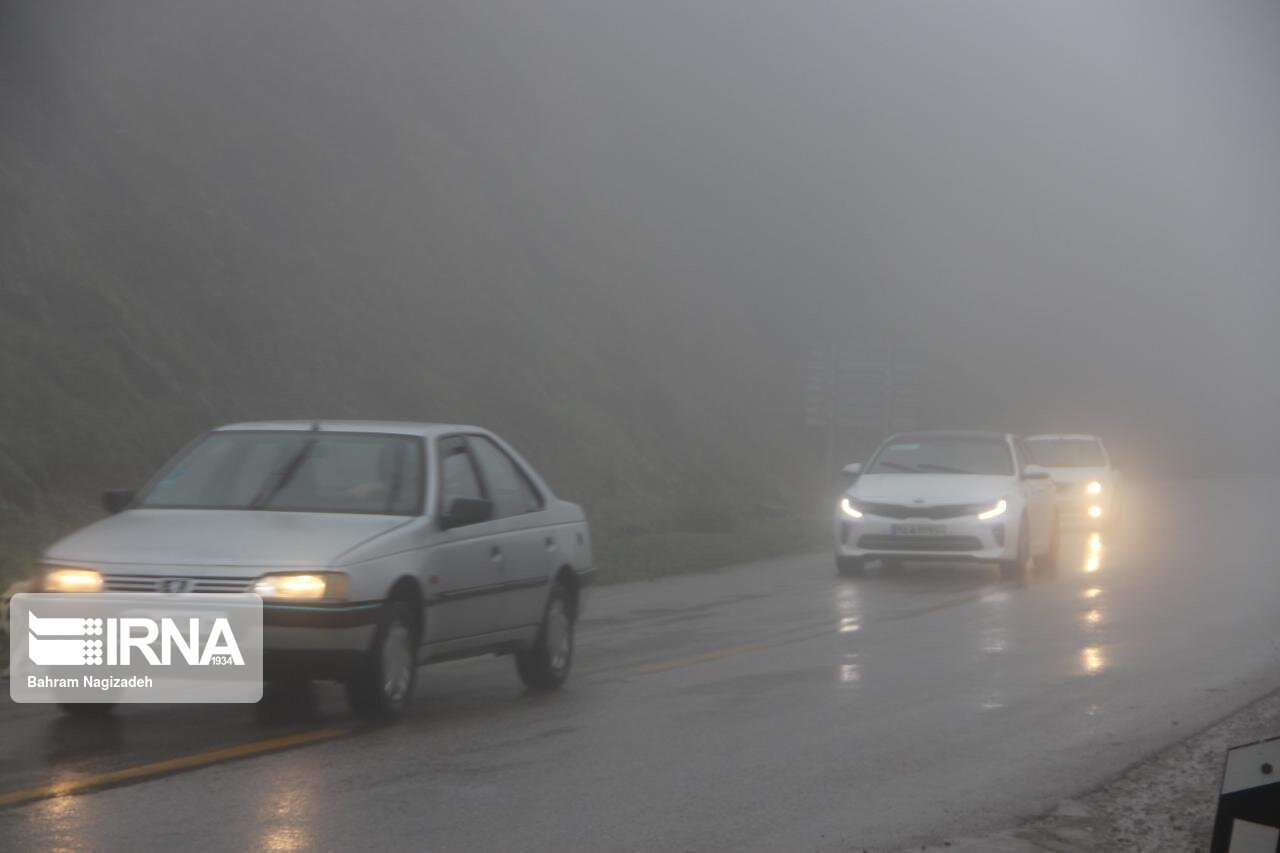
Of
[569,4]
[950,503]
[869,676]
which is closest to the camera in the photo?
[869,676]

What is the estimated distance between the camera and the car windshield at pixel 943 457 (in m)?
22.2

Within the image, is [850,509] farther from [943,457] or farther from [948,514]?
[943,457]

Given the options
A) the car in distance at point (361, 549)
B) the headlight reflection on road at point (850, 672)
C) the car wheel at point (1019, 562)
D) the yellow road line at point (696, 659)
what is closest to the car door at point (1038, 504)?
the car wheel at point (1019, 562)

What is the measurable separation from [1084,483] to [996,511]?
11953 millimetres

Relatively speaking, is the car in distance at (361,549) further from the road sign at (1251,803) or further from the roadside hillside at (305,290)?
the roadside hillside at (305,290)

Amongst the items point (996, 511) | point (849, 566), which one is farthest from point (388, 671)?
point (996, 511)

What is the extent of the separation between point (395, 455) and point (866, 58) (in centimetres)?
7437

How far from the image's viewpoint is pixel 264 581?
8734 millimetres

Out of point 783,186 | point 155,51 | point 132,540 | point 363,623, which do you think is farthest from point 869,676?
point 783,186

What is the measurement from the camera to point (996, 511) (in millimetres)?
20812

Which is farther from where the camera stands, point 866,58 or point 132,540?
point 866,58

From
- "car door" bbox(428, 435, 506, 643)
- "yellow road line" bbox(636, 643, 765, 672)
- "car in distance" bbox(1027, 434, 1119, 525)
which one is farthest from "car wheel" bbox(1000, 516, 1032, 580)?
"car door" bbox(428, 435, 506, 643)

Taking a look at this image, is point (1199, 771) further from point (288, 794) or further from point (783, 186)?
point (783, 186)

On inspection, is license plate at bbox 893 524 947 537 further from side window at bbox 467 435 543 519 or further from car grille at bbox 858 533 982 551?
side window at bbox 467 435 543 519
